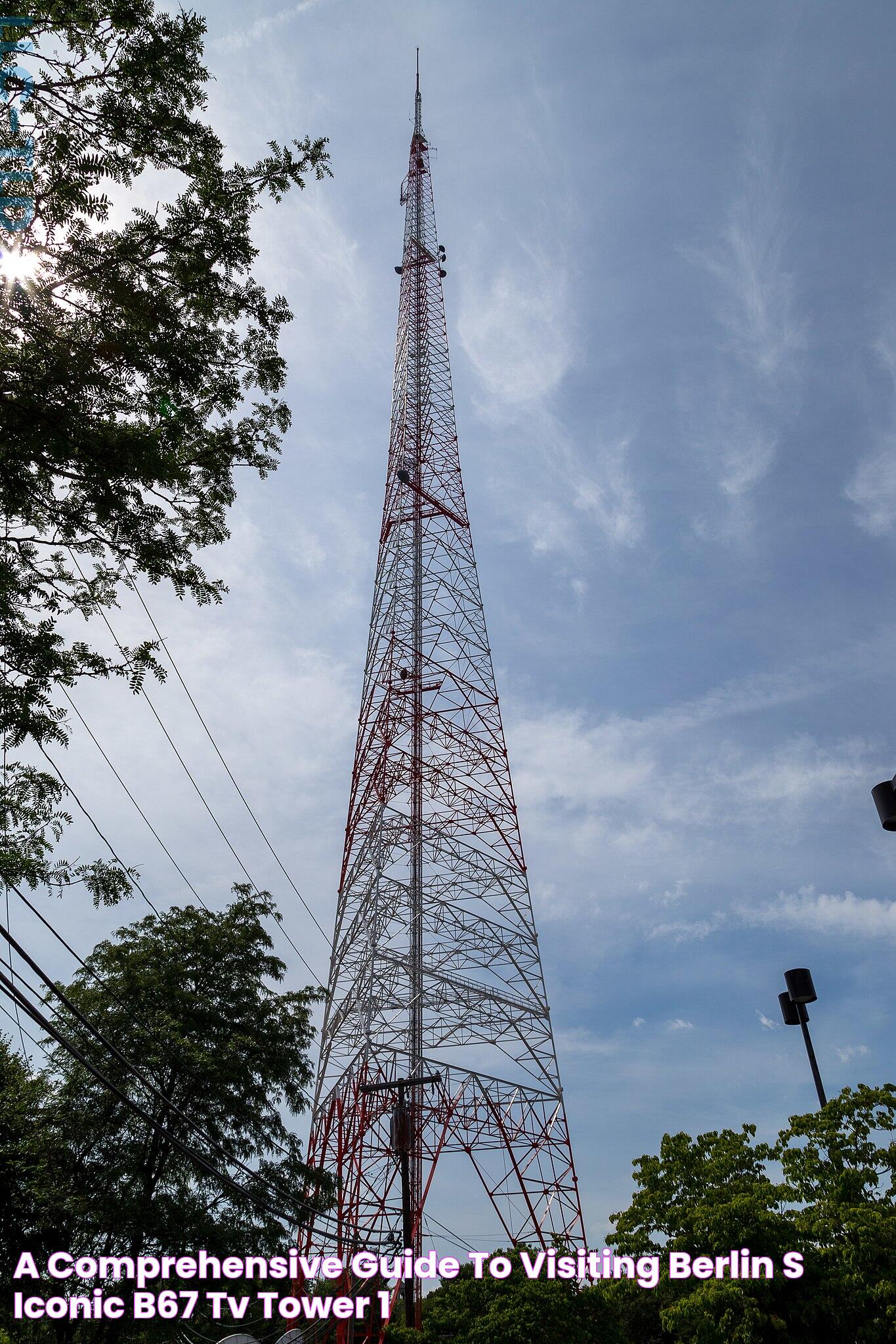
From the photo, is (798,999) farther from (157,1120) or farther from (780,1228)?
(157,1120)

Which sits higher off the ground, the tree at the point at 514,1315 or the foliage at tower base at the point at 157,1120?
the foliage at tower base at the point at 157,1120

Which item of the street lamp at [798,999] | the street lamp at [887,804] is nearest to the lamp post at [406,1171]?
the street lamp at [798,999]

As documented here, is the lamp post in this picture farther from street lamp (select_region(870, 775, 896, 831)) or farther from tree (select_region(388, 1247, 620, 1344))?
street lamp (select_region(870, 775, 896, 831))

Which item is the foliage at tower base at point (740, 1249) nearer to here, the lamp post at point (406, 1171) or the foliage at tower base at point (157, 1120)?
the lamp post at point (406, 1171)

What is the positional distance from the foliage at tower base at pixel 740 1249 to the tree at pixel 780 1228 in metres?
0.02

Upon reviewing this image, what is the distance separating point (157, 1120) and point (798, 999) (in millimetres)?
11251

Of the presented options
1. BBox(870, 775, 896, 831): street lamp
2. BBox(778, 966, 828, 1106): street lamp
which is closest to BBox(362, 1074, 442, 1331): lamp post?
BBox(778, 966, 828, 1106): street lamp

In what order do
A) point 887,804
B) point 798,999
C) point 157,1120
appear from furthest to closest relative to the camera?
point 157,1120
point 798,999
point 887,804

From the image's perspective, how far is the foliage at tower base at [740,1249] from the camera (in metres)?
12.4

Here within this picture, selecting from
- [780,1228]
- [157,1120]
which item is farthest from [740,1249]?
[157,1120]

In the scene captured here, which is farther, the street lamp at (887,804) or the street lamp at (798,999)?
the street lamp at (798,999)

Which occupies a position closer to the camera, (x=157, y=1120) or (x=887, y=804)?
(x=887, y=804)

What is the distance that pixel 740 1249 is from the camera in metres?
13.1

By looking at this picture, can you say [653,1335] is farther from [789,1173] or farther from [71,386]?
[71,386]
